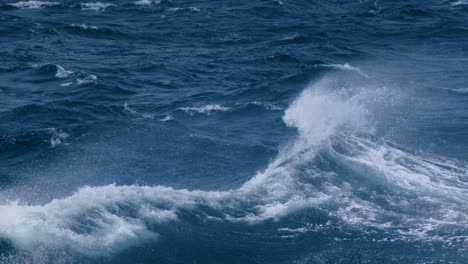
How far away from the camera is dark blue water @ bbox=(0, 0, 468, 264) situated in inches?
1672

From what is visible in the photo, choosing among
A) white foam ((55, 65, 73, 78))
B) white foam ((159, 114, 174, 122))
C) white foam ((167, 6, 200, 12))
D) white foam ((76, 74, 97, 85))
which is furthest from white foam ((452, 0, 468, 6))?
white foam ((55, 65, 73, 78))

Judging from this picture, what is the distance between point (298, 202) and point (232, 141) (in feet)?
40.5

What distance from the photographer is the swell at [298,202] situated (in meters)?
42.6

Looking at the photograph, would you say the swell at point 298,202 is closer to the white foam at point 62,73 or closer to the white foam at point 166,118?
the white foam at point 166,118

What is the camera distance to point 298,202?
155ft

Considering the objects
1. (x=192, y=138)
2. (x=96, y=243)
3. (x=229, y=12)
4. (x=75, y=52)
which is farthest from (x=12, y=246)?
(x=229, y=12)

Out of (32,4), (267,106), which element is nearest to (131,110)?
(267,106)

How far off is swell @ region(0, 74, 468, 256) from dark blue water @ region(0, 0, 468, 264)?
0.15 meters

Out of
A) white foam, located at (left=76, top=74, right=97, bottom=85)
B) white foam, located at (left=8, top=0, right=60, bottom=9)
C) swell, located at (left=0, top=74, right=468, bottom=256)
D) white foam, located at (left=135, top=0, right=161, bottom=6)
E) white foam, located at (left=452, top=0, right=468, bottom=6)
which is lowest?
swell, located at (left=0, top=74, right=468, bottom=256)

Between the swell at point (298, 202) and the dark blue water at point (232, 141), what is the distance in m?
0.15

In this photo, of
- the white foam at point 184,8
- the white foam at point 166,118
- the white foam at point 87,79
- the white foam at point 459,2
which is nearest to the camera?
the white foam at point 166,118

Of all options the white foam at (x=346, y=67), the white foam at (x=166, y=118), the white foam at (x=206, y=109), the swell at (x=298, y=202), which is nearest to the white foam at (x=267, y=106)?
the white foam at (x=206, y=109)

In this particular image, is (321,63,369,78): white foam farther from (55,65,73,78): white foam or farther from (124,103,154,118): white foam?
(55,65,73,78): white foam

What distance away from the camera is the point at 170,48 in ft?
282
